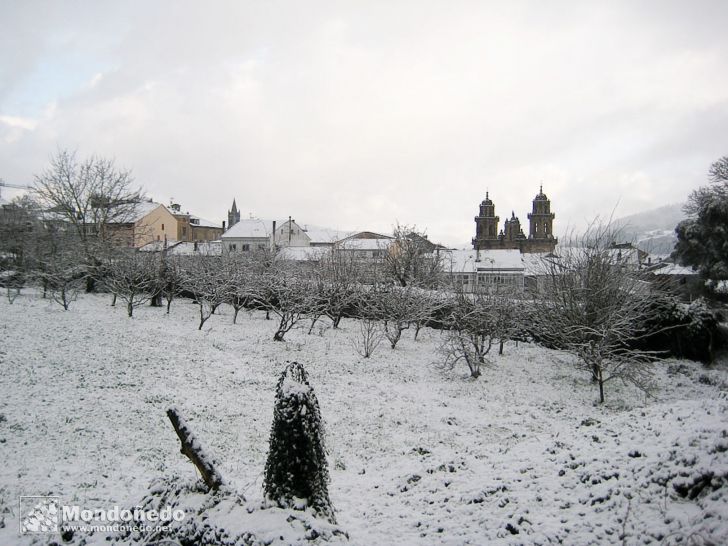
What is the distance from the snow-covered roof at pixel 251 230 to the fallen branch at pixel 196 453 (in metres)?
50.5

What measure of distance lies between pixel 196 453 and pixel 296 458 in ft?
3.74

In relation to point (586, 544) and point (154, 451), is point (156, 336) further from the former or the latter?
point (586, 544)

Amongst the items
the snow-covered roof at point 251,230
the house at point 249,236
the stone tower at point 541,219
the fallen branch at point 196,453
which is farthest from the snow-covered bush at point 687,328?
the stone tower at point 541,219

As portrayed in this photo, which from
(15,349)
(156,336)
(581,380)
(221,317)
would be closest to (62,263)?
(221,317)

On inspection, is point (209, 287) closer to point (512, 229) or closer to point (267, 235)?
point (267, 235)

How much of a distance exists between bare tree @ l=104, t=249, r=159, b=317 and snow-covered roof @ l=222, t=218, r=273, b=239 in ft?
97.5

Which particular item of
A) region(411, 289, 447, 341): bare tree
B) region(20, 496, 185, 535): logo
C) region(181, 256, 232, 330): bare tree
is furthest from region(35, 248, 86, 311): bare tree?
region(411, 289, 447, 341): bare tree

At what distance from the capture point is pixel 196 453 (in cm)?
450

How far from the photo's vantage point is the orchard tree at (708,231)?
2184 centimetres

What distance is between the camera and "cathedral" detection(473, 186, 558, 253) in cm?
7438

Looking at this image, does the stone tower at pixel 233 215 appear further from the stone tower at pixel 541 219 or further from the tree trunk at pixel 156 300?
the tree trunk at pixel 156 300

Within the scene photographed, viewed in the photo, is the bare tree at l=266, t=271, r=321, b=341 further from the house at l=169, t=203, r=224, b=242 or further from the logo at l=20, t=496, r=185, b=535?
the house at l=169, t=203, r=224, b=242

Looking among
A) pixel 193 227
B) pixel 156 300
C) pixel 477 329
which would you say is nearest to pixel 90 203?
pixel 156 300

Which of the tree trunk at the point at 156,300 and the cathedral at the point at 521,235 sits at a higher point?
the cathedral at the point at 521,235
